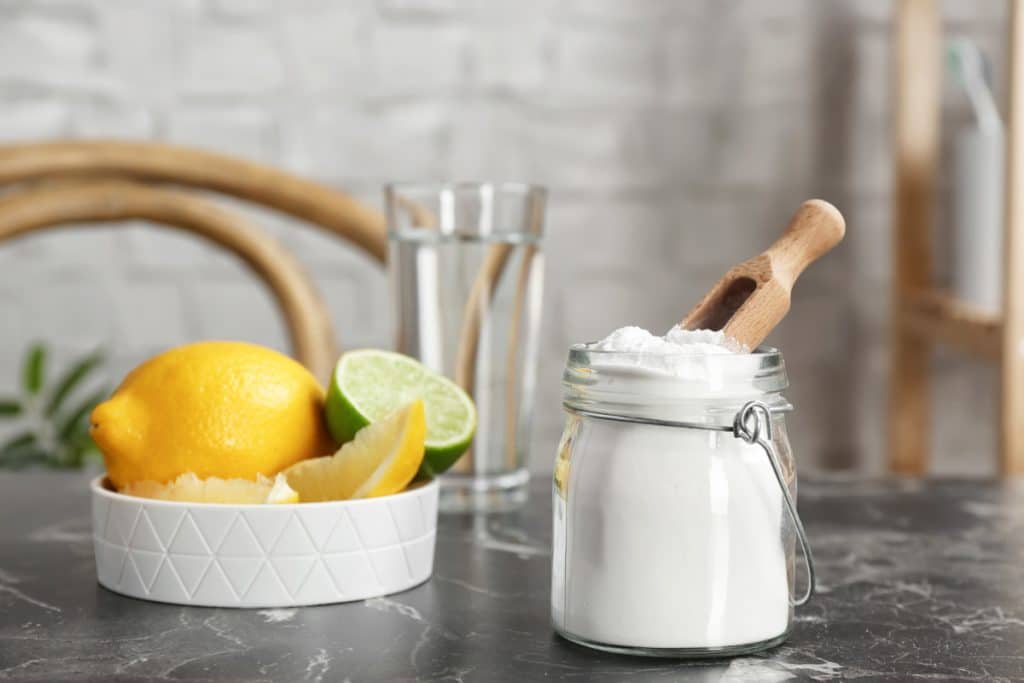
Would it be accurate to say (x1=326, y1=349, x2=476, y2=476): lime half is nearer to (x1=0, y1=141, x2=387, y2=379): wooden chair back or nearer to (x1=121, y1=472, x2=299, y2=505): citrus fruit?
(x1=121, y1=472, x2=299, y2=505): citrus fruit

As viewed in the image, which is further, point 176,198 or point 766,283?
point 176,198

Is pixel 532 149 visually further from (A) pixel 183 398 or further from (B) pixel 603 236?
(A) pixel 183 398

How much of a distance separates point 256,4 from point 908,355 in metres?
1.03

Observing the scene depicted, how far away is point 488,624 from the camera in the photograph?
0.59m

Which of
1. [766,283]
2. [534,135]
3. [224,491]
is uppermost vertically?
[534,135]

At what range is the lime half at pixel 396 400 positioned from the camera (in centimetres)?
67

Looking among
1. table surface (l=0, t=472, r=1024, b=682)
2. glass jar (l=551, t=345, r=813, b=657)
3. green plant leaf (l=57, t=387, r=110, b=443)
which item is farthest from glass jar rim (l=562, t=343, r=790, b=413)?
green plant leaf (l=57, t=387, r=110, b=443)

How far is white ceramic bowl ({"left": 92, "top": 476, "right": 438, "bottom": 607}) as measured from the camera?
60 cm

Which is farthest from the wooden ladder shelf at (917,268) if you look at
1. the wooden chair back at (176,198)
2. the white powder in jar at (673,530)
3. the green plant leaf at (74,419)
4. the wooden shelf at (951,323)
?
the green plant leaf at (74,419)

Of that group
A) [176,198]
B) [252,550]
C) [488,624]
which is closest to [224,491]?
[252,550]

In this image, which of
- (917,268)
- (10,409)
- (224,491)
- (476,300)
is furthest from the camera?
(917,268)

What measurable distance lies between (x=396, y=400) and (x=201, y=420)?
12cm

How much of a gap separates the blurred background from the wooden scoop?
1.16 meters

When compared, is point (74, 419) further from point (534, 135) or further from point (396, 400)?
point (396, 400)
